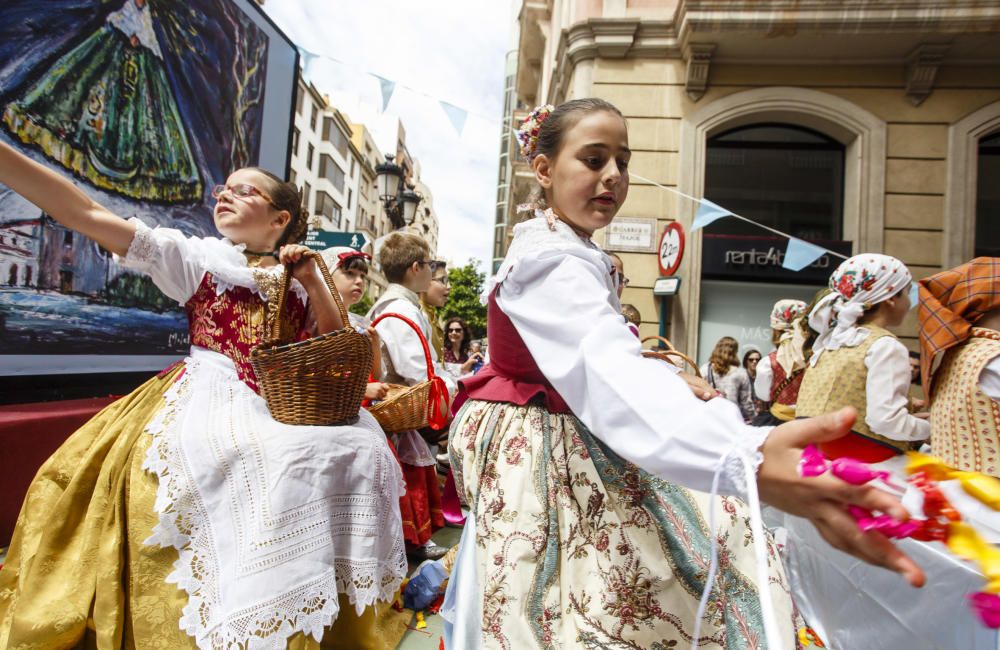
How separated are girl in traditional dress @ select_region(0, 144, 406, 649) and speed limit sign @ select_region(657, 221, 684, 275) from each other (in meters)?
7.26

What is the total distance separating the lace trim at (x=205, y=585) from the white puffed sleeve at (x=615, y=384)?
1.18 m

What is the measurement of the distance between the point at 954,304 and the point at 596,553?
6.05ft

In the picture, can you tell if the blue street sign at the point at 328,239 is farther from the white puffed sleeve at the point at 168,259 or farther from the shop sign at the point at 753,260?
the shop sign at the point at 753,260

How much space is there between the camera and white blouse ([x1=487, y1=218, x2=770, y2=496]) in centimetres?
85

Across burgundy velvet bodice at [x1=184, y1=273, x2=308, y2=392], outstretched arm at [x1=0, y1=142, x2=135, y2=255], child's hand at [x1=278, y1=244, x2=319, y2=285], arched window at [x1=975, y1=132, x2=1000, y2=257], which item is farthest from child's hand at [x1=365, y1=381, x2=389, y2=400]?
arched window at [x1=975, y1=132, x2=1000, y2=257]

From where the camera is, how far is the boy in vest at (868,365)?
2490mm

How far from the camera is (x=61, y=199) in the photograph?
1728mm

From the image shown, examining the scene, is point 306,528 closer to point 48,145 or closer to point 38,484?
point 38,484

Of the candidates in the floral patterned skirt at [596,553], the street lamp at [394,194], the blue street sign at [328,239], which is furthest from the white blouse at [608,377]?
the street lamp at [394,194]

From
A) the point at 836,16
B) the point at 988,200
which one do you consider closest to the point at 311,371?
the point at 836,16

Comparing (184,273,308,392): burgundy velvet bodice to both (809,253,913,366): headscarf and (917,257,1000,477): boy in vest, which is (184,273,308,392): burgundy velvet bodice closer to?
(917,257,1000,477): boy in vest

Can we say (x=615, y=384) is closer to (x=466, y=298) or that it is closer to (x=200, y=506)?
(x=200, y=506)

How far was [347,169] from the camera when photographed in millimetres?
48688

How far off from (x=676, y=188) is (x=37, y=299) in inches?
326
